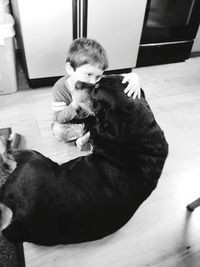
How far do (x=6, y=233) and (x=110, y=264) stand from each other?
416 mm

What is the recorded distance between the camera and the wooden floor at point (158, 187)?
37.9 inches

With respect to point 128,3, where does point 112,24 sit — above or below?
below

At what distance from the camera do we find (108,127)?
0.83 m

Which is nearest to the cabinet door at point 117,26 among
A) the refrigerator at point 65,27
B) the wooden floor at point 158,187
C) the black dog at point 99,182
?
the refrigerator at point 65,27

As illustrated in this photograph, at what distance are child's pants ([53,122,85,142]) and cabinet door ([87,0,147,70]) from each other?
0.74 m

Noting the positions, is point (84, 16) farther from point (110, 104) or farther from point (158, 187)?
point (158, 187)

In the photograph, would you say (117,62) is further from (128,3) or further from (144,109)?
(144,109)

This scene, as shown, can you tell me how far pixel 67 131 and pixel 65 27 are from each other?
735mm

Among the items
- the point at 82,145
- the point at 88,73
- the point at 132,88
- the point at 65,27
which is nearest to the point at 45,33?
the point at 65,27

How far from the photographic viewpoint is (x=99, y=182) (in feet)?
2.66

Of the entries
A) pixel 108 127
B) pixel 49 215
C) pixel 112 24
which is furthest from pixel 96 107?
pixel 112 24

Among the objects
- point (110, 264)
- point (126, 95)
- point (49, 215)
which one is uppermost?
point (126, 95)

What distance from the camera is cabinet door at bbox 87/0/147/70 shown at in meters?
1.61

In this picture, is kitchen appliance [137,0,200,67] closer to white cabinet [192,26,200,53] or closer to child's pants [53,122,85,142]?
white cabinet [192,26,200,53]
